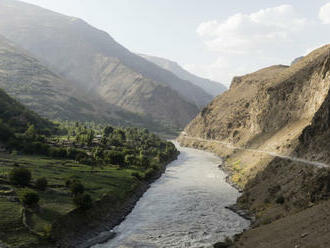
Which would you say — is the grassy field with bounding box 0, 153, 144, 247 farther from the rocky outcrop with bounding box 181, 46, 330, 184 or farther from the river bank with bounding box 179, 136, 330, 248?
the rocky outcrop with bounding box 181, 46, 330, 184

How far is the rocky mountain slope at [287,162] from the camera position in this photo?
121 ft

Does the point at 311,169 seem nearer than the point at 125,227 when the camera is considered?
No

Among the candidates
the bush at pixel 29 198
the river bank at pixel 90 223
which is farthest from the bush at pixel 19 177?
the river bank at pixel 90 223

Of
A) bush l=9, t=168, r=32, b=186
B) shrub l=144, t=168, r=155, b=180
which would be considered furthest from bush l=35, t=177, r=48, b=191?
shrub l=144, t=168, r=155, b=180

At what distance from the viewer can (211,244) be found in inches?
1619

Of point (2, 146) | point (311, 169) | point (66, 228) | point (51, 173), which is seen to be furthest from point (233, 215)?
point (2, 146)

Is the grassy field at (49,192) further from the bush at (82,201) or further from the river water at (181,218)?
the river water at (181,218)

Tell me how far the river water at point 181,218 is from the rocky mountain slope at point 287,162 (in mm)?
4709

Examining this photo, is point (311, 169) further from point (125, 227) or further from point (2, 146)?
point (2, 146)

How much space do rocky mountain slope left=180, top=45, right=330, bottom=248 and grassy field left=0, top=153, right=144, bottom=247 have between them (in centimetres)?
2751

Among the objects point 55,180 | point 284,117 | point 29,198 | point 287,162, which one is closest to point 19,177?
point 55,180

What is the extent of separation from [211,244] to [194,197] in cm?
2807

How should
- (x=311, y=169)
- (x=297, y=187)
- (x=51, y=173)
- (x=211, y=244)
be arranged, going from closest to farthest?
1. (x=211, y=244)
2. (x=297, y=187)
3. (x=311, y=169)
4. (x=51, y=173)

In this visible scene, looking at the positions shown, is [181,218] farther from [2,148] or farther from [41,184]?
[2,148]
